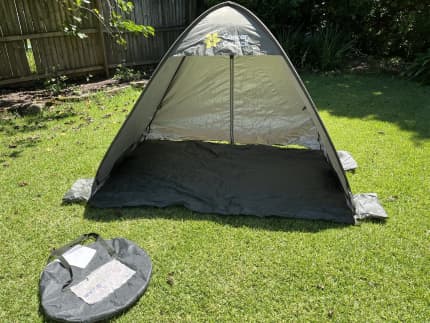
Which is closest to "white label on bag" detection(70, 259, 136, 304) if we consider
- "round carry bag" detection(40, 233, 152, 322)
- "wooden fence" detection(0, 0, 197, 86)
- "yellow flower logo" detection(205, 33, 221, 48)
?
"round carry bag" detection(40, 233, 152, 322)

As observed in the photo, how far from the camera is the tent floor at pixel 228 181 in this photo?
2822 millimetres

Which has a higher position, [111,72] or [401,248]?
[111,72]

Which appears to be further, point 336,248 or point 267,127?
point 267,127

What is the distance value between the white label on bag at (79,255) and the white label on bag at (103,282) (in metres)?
0.12

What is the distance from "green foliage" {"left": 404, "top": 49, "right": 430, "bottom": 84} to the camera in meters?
6.03

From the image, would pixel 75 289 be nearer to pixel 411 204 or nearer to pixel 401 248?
pixel 401 248

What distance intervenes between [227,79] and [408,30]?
5.43m

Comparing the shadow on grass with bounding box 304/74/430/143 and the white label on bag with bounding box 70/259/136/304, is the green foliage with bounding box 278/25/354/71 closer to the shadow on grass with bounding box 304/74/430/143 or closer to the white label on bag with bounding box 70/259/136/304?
the shadow on grass with bounding box 304/74/430/143

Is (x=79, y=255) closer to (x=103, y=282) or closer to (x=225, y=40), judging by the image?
(x=103, y=282)

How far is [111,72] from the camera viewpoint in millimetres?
7004

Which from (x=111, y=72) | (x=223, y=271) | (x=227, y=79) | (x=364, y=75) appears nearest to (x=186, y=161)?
(x=227, y=79)

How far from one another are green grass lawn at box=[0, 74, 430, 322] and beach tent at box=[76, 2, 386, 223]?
9.2 inches

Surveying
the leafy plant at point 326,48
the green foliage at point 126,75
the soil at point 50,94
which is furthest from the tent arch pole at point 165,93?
the leafy plant at point 326,48

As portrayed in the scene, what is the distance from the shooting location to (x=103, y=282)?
2051 millimetres
